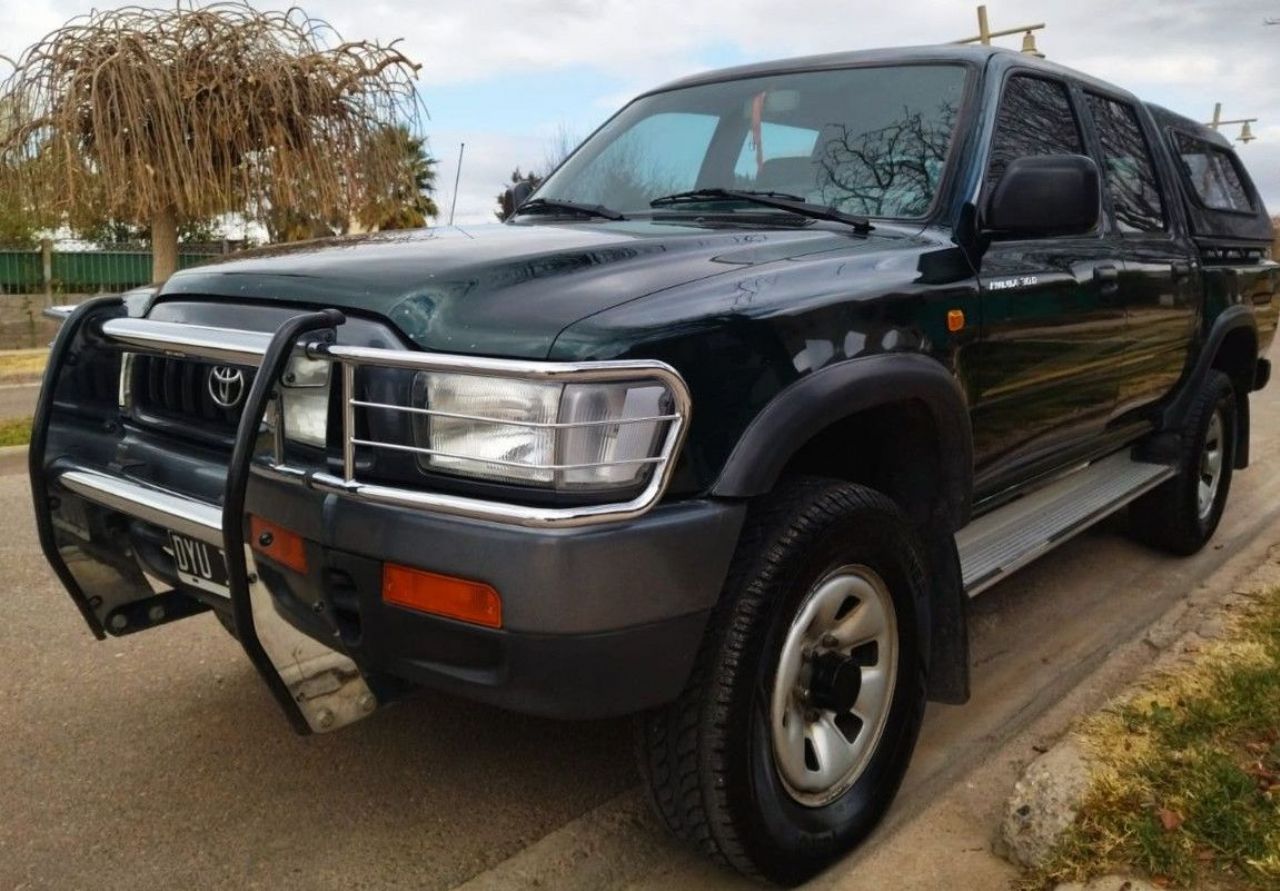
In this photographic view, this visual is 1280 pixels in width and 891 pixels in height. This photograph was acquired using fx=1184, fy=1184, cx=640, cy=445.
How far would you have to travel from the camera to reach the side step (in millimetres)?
3413

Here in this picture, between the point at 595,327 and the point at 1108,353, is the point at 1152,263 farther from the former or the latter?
the point at 595,327

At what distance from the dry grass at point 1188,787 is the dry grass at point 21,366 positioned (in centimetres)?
1197

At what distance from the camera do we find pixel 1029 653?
4086 mm

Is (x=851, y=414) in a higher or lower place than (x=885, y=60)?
lower

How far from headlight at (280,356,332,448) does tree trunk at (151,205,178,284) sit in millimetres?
7909

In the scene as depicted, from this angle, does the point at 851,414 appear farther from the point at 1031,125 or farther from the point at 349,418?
the point at 1031,125

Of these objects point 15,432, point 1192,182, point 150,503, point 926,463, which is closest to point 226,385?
point 150,503

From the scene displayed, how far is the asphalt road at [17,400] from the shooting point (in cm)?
Result: 1063

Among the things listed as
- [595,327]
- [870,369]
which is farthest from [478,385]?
[870,369]

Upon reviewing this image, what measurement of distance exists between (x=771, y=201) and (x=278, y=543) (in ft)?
5.60

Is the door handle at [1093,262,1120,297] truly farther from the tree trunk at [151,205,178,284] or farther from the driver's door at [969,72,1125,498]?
the tree trunk at [151,205,178,284]

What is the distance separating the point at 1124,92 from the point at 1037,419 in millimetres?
1995

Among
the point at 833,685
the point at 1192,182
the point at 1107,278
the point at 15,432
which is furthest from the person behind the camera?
the point at 15,432

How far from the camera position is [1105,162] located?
4.38 meters
